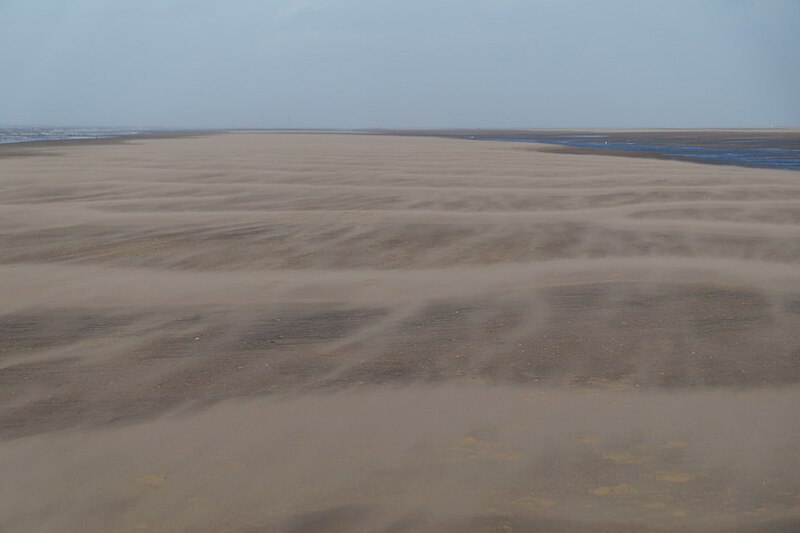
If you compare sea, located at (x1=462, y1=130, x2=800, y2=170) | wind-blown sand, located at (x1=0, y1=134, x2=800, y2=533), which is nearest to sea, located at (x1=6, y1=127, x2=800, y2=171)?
sea, located at (x1=462, y1=130, x2=800, y2=170)

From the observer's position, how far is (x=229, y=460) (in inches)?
144

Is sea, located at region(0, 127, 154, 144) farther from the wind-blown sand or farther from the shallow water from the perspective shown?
the wind-blown sand

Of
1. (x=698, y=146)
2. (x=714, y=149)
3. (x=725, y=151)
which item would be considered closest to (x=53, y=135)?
(x=698, y=146)

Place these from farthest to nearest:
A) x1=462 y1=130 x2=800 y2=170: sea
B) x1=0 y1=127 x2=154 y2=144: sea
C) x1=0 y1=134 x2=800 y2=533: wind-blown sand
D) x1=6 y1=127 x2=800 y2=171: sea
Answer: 1. x1=0 y1=127 x2=154 y2=144: sea
2. x1=6 y1=127 x2=800 y2=171: sea
3. x1=462 y1=130 x2=800 y2=170: sea
4. x1=0 y1=134 x2=800 y2=533: wind-blown sand

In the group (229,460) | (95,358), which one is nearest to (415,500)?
(229,460)

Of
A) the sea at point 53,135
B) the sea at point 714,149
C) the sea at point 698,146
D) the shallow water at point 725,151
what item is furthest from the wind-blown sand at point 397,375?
the sea at point 53,135

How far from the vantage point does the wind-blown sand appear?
3.29 meters

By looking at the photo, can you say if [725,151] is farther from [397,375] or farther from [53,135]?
[53,135]

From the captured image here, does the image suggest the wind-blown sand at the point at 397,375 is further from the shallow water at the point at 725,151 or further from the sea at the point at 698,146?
the sea at the point at 698,146

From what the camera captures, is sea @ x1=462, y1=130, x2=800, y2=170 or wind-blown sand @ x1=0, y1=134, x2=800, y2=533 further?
sea @ x1=462, y1=130, x2=800, y2=170

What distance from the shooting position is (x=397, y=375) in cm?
475

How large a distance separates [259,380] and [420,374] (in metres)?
1.04

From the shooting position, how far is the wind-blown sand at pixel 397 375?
329 centimetres

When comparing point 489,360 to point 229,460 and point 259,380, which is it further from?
point 229,460
